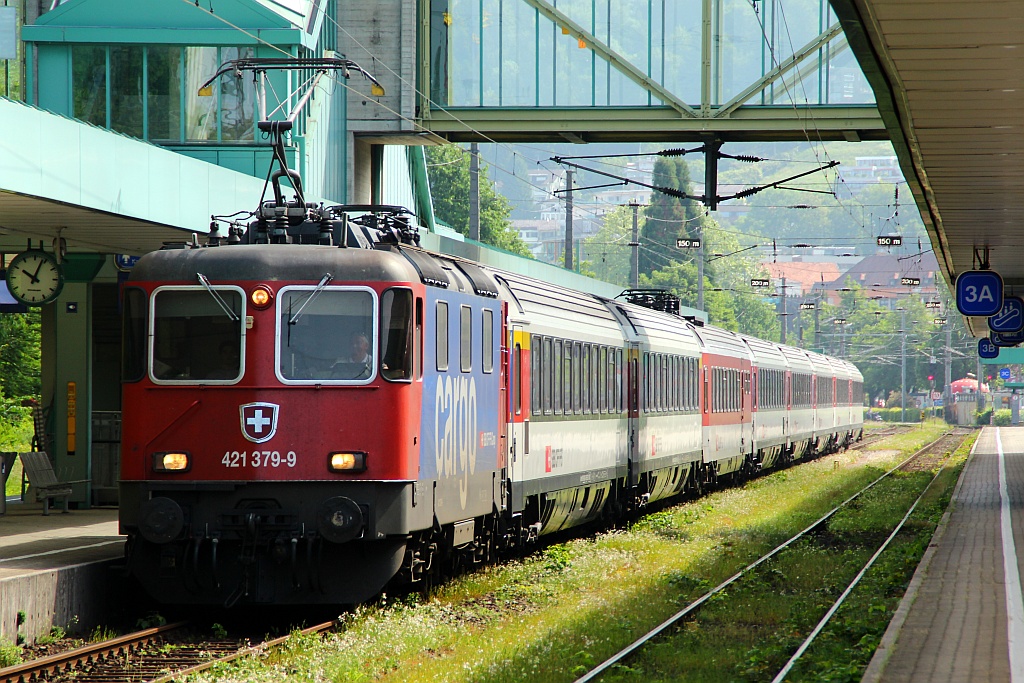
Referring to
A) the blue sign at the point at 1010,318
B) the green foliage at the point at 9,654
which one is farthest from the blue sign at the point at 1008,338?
the green foliage at the point at 9,654

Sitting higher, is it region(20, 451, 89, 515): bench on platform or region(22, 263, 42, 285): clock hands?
region(22, 263, 42, 285): clock hands

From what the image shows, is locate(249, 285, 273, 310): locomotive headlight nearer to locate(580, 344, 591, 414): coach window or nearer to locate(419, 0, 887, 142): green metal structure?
locate(580, 344, 591, 414): coach window

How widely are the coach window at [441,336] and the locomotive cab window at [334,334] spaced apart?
2.55ft

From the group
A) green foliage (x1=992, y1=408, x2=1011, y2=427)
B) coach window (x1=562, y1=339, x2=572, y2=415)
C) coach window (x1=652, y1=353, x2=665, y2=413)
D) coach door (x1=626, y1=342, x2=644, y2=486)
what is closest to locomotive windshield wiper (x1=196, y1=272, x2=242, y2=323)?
coach window (x1=562, y1=339, x2=572, y2=415)

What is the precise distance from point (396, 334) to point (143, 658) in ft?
10.1

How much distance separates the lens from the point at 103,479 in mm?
18062

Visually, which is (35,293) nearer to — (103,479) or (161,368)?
(103,479)

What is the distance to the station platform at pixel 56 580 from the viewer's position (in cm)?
1024

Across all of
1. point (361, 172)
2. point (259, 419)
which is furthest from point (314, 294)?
point (361, 172)

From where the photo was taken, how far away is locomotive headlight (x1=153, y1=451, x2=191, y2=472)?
11.0 m

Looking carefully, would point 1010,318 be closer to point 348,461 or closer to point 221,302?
point 348,461

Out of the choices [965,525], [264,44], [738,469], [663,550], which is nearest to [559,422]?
[663,550]

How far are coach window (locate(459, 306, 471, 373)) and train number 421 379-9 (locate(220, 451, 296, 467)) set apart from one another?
7.31ft

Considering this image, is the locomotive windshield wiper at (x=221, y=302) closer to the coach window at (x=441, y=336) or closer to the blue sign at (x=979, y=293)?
the coach window at (x=441, y=336)
